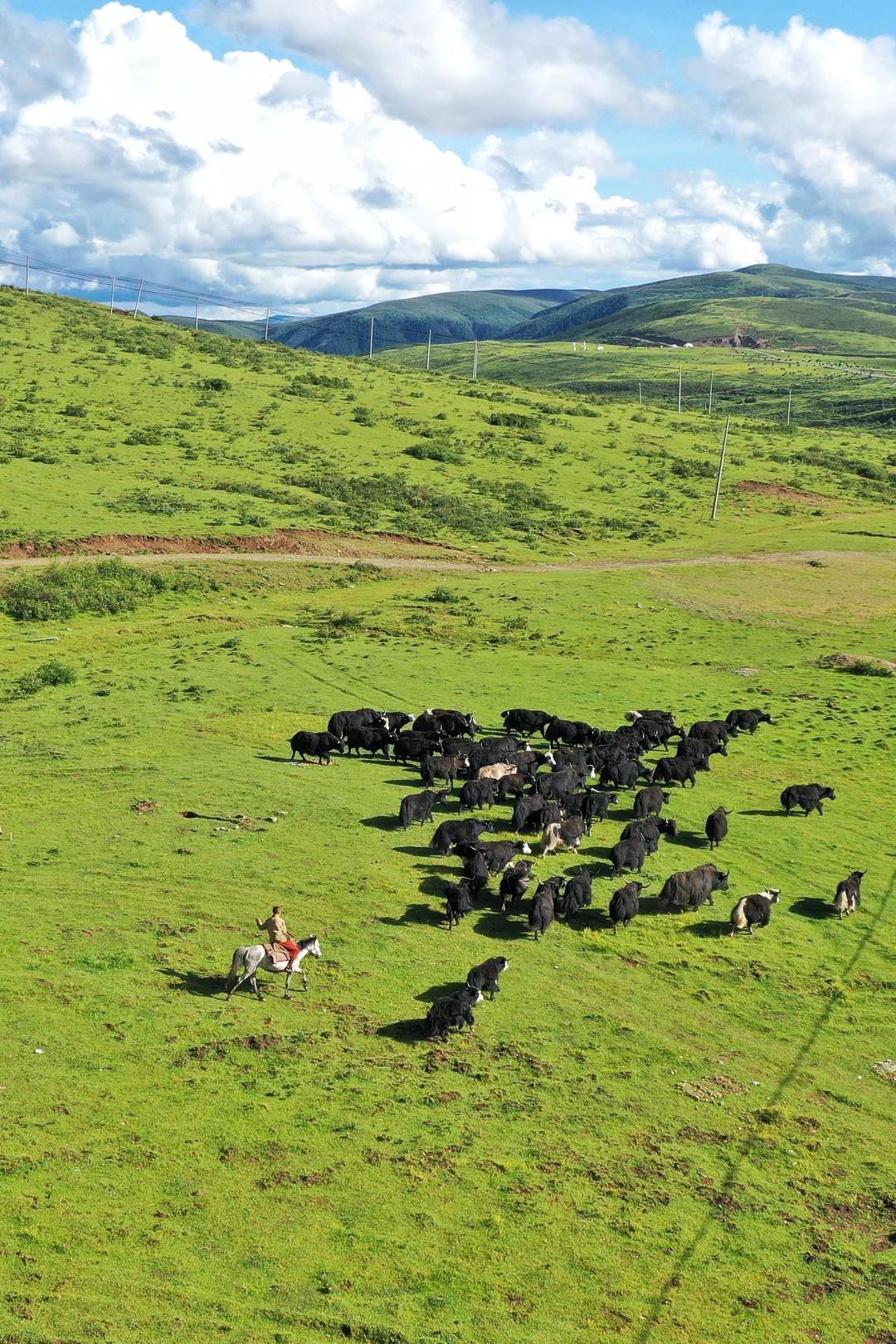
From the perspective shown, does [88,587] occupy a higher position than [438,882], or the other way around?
[88,587]

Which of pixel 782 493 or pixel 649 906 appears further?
pixel 782 493

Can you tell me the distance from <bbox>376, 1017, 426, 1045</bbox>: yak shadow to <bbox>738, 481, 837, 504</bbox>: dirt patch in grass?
74417 millimetres

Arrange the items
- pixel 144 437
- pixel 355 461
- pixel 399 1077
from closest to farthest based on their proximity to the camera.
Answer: pixel 399 1077 → pixel 144 437 → pixel 355 461

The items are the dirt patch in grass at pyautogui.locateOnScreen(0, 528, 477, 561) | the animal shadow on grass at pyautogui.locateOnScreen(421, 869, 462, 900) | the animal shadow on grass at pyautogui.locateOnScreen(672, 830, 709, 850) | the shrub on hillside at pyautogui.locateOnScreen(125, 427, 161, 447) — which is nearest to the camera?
the animal shadow on grass at pyautogui.locateOnScreen(421, 869, 462, 900)

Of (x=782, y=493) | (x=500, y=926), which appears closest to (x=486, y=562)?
(x=782, y=493)

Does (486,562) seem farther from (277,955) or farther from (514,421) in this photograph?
(277,955)

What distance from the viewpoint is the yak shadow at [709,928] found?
21.2m

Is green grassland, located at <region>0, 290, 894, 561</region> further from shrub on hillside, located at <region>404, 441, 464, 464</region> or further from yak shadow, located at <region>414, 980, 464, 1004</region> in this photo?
yak shadow, located at <region>414, 980, 464, 1004</region>

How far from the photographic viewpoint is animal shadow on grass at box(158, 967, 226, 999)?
669 inches

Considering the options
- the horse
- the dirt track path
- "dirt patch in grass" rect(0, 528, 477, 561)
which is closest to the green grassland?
"dirt patch in grass" rect(0, 528, 477, 561)

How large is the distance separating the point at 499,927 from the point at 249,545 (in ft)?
137

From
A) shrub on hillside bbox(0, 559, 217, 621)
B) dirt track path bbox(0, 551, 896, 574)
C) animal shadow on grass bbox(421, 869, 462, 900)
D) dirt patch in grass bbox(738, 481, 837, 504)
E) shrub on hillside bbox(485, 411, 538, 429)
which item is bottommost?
animal shadow on grass bbox(421, 869, 462, 900)

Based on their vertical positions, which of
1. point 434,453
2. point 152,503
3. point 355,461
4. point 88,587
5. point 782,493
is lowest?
point 88,587

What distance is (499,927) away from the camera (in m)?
20.7
